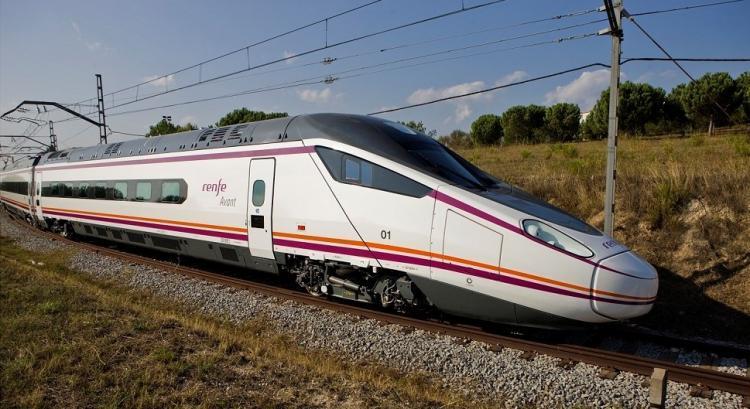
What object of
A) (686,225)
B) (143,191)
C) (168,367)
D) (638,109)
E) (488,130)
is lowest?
(168,367)

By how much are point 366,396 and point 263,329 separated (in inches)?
114

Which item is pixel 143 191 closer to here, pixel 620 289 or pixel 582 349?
pixel 582 349

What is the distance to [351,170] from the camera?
711 cm

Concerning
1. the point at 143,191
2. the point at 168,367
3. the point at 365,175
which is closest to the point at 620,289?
the point at 365,175

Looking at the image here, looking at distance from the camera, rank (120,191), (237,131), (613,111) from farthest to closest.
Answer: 1. (120,191)
2. (237,131)
3. (613,111)

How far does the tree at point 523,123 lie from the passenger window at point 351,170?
40345 mm

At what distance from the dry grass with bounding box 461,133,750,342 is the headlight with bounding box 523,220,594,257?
3.42m

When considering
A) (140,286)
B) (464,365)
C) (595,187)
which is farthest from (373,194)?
(595,187)

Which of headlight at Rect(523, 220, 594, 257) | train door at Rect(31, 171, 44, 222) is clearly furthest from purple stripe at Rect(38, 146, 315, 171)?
train door at Rect(31, 171, 44, 222)

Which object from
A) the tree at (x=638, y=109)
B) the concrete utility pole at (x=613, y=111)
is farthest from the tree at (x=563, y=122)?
the concrete utility pole at (x=613, y=111)

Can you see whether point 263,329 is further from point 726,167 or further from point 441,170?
point 726,167

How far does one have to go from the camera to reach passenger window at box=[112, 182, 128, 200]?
1242 centimetres

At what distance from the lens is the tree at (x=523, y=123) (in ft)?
150

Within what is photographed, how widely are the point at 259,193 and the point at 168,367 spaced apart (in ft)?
12.6
